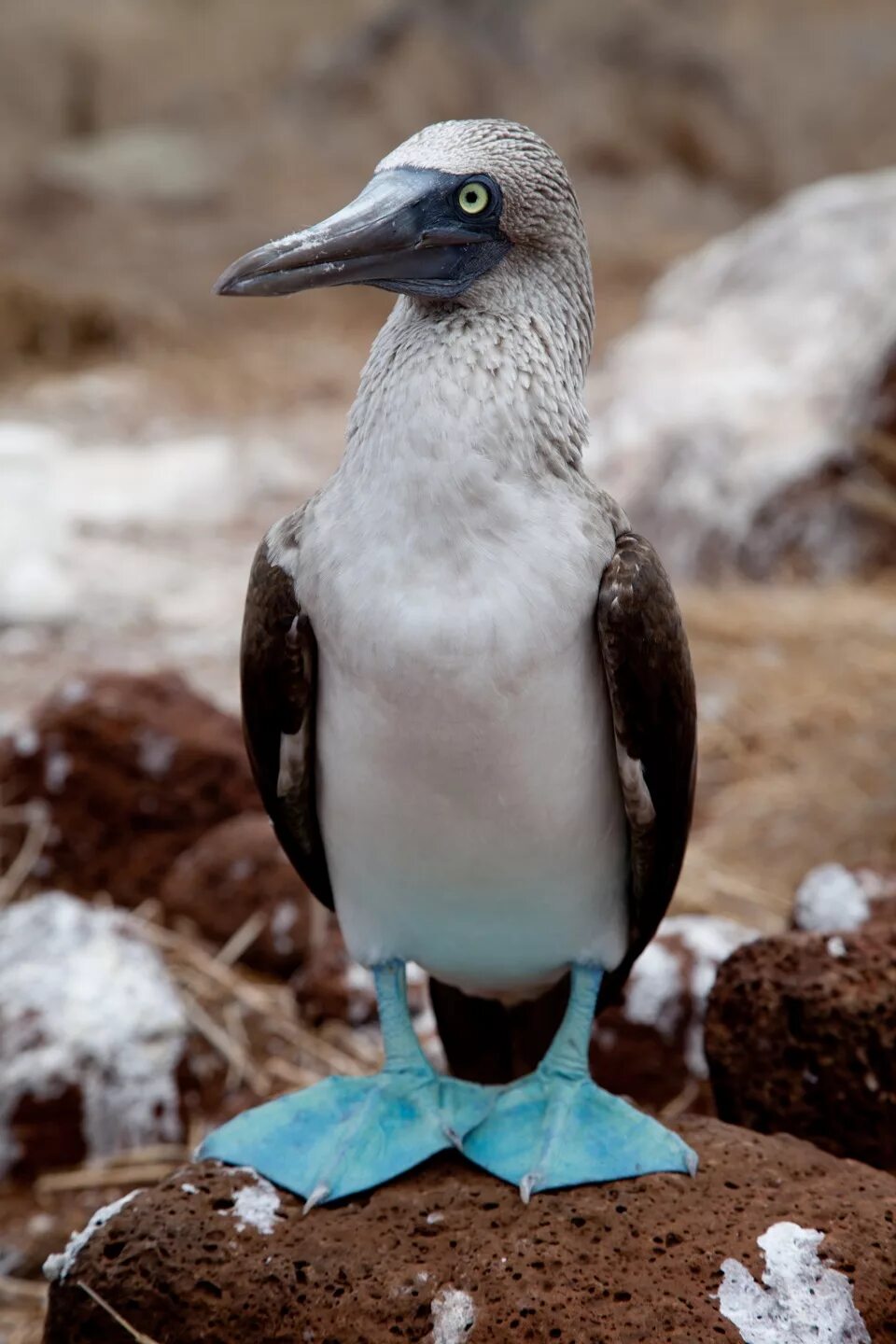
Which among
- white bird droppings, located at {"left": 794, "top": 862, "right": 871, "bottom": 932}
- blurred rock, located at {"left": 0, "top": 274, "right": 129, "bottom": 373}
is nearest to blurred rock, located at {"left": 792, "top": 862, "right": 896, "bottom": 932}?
white bird droppings, located at {"left": 794, "top": 862, "right": 871, "bottom": 932}

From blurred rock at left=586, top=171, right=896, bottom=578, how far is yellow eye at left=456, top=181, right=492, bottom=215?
289cm

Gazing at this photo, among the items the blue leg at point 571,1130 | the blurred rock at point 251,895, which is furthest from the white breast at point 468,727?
the blurred rock at point 251,895

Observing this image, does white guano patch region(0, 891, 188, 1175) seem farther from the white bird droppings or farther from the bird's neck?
the bird's neck

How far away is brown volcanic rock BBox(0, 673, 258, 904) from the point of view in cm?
373

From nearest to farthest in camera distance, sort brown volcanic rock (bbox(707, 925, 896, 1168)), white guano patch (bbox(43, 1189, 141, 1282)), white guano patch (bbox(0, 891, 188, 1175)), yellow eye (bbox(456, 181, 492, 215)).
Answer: yellow eye (bbox(456, 181, 492, 215)), white guano patch (bbox(43, 1189, 141, 1282)), brown volcanic rock (bbox(707, 925, 896, 1168)), white guano patch (bbox(0, 891, 188, 1175))

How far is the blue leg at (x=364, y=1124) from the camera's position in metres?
2.06

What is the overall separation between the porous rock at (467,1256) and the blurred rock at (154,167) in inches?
470

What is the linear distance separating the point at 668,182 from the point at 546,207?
40.3 feet

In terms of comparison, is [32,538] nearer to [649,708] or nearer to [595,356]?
[595,356]

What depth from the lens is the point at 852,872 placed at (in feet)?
9.24

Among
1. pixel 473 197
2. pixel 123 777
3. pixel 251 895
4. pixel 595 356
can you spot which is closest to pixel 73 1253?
pixel 473 197

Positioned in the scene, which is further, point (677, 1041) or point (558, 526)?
point (677, 1041)

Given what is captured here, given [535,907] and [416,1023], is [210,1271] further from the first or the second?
[416,1023]

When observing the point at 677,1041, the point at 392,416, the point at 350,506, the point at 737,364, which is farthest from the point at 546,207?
the point at 737,364
